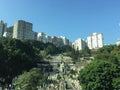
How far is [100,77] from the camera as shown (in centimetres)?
3666

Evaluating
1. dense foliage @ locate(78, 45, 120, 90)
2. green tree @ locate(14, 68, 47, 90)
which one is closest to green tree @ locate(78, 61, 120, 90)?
dense foliage @ locate(78, 45, 120, 90)

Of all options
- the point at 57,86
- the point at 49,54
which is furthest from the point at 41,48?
the point at 57,86

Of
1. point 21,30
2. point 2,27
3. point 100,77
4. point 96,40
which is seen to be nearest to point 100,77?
point 100,77

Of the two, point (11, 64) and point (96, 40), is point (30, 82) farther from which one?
point (96, 40)

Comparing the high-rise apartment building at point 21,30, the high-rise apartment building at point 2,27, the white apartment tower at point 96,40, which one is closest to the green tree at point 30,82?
the high-rise apartment building at point 21,30

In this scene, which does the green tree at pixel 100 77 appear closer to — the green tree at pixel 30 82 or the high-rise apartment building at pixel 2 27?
the green tree at pixel 30 82

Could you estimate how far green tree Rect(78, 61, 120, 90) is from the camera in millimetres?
36031

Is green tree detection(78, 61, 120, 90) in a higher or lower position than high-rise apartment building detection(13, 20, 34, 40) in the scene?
lower

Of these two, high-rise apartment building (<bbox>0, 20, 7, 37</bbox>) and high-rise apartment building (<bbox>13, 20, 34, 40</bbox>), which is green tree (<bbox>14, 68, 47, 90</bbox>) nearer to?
high-rise apartment building (<bbox>13, 20, 34, 40</bbox>)

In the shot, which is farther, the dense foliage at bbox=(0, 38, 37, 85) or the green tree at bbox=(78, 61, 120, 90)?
the dense foliage at bbox=(0, 38, 37, 85)

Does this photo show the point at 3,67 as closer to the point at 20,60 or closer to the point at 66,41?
the point at 20,60

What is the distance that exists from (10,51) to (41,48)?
165ft

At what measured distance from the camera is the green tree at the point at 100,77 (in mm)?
36031

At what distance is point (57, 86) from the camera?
42406 mm
